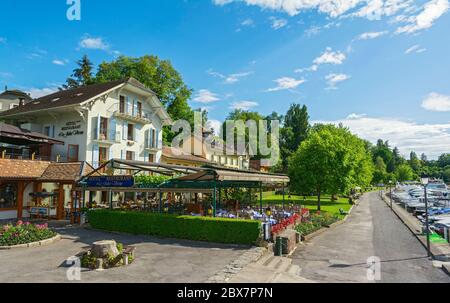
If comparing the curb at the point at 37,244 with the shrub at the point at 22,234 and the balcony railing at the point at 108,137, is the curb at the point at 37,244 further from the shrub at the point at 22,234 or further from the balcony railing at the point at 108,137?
A: the balcony railing at the point at 108,137

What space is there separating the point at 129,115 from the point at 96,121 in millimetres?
3835

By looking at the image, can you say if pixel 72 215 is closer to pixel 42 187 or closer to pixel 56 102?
pixel 42 187

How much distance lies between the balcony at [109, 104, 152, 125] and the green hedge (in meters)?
13.9

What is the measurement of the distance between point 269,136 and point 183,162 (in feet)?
118

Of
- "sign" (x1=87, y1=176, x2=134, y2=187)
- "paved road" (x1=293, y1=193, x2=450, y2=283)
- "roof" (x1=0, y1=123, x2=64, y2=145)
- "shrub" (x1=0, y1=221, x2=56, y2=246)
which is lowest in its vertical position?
"paved road" (x1=293, y1=193, x2=450, y2=283)

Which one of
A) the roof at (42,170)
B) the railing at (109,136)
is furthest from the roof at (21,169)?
the railing at (109,136)

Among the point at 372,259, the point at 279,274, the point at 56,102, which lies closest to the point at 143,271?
the point at 279,274

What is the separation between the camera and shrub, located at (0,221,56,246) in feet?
45.6

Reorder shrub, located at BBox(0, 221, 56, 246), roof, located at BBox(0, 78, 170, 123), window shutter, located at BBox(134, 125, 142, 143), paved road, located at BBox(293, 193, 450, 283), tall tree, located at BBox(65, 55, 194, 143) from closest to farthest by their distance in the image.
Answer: paved road, located at BBox(293, 193, 450, 283) → shrub, located at BBox(0, 221, 56, 246) → roof, located at BBox(0, 78, 170, 123) → window shutter, located at BBox(134, 125, 142, 143) → tall tree, located at BBox(65, 55, 194, 143)

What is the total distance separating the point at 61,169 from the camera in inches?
910

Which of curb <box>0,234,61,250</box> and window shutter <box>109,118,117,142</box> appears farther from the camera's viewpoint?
window shutter <box>109,118,117,142</box>

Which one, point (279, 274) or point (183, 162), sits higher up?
point (183, 162)

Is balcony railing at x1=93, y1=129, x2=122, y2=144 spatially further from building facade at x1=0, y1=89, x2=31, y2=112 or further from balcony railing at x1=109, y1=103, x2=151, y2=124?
building facade at x1=0, y1=89, x2=31, y2=112

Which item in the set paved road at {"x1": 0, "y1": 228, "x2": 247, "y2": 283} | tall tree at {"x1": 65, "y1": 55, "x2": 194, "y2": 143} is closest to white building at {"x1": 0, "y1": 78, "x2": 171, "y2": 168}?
tall tree at {"x1": 65, "y1": 55, "x2": 194, "y2": 143}
